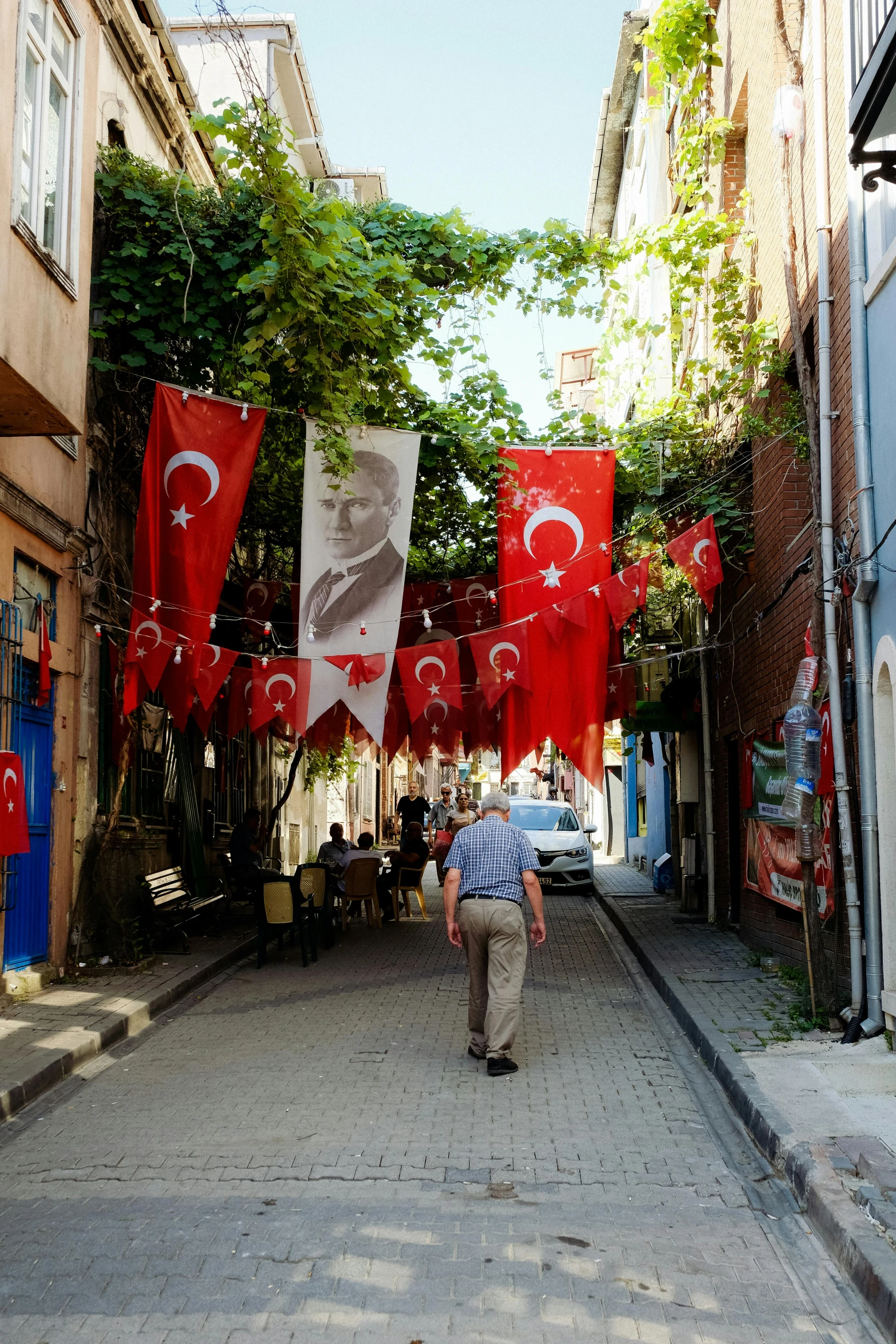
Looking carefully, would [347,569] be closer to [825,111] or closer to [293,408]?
[293,408]

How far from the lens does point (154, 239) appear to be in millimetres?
13422

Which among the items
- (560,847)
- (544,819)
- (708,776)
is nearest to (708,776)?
(708,776)

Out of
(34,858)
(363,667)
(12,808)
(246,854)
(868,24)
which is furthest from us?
(246,854)

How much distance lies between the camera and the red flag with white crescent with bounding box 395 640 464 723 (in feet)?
40.7

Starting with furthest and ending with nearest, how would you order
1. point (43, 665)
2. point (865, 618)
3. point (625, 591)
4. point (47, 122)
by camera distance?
point (625, 591)
point (43, 665)
point (47, 122)
point (865, 618)

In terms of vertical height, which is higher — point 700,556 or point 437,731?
point 700,556

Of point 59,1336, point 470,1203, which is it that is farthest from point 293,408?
point 59,1336

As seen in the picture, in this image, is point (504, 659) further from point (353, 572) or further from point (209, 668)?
point (209, 668)

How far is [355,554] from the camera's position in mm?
12273

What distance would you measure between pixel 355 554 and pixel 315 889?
14.1 ft

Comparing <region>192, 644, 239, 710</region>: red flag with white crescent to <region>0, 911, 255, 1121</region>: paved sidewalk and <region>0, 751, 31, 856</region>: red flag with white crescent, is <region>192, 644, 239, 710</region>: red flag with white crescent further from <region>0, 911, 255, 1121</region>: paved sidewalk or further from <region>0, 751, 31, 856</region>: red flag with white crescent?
<region>0, 911, 255, 1121</region>: paved sidewalk

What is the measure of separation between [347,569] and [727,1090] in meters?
6.39

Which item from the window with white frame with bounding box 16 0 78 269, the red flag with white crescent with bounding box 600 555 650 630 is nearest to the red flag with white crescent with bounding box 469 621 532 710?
the red flag with white crescent with bounding box 600 555 650 630

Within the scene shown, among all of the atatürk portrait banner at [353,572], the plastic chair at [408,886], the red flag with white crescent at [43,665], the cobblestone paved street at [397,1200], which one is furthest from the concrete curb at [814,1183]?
the plastic chair at [408,886]
